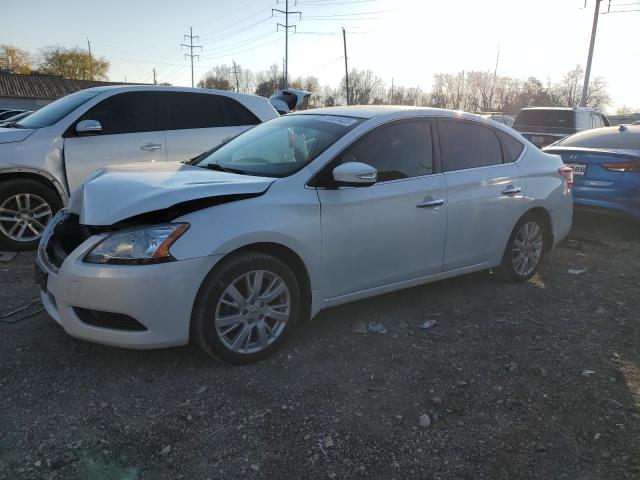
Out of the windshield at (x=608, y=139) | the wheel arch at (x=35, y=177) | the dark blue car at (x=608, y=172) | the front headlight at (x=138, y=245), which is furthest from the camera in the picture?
the windshield at (x=608, y=139)

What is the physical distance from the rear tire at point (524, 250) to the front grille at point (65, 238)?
11.7 feet

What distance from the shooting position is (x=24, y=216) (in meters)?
5.58

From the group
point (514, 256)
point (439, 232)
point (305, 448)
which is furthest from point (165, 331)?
point (514, 256)

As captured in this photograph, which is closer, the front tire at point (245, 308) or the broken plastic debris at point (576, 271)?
the front tire at point (245, 308)

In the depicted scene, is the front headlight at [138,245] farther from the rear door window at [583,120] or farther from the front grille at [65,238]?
the rear door window at [583,120]

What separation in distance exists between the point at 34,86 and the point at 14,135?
53.6 metres

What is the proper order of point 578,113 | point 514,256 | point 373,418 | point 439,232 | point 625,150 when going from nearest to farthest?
point 373,418 → point 439,232 → point 514,256 → point 625,150 → point 578,113

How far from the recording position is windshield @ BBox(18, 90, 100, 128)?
577cm

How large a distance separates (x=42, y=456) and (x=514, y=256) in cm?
409

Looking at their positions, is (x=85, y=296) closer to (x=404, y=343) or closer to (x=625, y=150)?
(x=404, y=343)

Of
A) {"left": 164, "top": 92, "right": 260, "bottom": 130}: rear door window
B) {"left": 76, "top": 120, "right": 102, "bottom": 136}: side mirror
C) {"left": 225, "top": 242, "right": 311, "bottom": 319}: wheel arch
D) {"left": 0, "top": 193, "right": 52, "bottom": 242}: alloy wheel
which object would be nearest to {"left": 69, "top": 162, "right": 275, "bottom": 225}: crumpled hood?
{"left": 225, "top": 242, "right": 311, "bottom": 319}: wheel arch

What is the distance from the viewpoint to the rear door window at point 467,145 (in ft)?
14.2

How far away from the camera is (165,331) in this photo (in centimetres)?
304

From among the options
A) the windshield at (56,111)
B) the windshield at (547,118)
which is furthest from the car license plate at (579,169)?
the windshield at (547,118)
